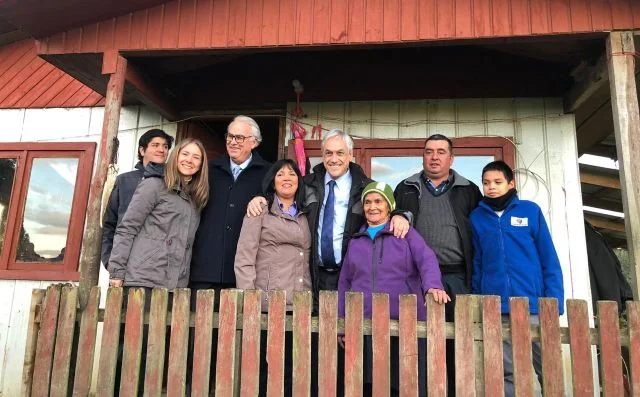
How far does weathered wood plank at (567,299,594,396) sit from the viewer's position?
246 centimetres

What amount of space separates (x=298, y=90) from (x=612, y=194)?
238 inches

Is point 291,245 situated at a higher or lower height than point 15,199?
lower

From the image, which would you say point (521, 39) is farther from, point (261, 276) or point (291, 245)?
point (261, 276)

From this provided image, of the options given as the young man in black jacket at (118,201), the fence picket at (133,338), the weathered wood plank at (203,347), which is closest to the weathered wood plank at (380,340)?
the weathered wood plank at (203,347)

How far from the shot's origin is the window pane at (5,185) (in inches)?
215

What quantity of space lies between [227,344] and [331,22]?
247cm

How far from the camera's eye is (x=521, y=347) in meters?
2.48

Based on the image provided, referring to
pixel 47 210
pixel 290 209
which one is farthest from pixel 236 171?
pixel 47 210

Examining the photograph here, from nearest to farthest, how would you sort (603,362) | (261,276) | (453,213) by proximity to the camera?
(603,362), (261,276), (453,213)

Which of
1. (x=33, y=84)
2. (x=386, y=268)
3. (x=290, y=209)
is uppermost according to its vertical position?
(x=33, y=84)

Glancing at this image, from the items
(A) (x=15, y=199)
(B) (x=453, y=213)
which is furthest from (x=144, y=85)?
(B) (x=453, y=213)

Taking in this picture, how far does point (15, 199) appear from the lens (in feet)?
17.8

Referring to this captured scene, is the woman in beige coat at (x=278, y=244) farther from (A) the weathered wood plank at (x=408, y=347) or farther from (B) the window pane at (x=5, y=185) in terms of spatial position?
(B) the window pane at (x=5, y=185)

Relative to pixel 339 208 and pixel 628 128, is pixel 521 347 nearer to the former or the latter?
pixel 339 208
